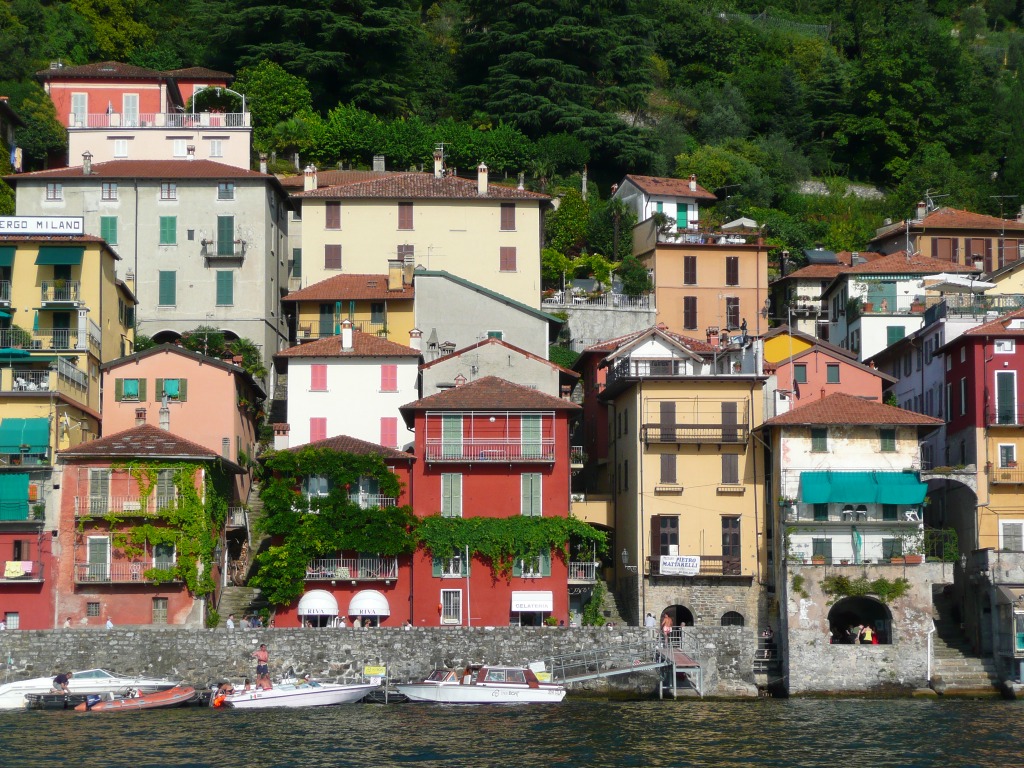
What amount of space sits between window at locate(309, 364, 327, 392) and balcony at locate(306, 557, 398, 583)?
32.6ft

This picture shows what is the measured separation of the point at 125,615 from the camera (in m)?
60.3

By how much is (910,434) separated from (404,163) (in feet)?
136

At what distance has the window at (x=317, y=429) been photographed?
6850 centimetres

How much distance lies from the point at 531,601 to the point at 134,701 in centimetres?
1452

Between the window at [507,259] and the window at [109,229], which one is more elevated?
the window at [109,229]

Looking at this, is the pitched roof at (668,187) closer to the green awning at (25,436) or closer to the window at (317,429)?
the window at (317,429)

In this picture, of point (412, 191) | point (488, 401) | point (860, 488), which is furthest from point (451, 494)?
point (412, 191)

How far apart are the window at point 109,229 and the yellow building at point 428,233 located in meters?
8.41

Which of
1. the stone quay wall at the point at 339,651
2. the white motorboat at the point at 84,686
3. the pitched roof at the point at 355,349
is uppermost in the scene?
the pitched roof at the point at 355,349

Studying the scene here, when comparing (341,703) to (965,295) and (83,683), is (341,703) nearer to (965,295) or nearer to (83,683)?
(83,683)

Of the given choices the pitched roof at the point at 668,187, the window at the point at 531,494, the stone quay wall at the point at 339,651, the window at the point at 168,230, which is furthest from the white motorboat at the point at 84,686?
the pitched roof at the point at 668,187

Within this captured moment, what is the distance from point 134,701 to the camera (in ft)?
178

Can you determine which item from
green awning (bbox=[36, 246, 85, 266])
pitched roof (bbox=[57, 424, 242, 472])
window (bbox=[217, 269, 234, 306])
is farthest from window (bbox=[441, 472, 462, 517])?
window (bbox=[217, 269, 234, 306])

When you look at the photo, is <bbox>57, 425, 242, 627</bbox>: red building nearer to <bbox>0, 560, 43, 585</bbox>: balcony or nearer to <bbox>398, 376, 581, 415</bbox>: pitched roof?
<bbox>0, 560, 43, 585</bbox>: balcony
